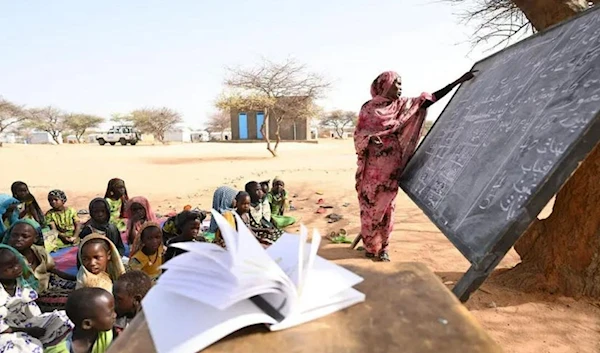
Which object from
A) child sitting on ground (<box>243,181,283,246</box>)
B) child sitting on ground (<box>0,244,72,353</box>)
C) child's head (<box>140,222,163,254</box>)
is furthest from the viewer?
child sitting on ground (<box>243,181,283,246</box>)

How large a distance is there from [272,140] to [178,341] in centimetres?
3451

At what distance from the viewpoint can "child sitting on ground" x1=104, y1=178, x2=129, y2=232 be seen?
5.83 m

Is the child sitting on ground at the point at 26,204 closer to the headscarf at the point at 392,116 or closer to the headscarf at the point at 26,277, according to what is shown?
the headscarf at the point at 26,277

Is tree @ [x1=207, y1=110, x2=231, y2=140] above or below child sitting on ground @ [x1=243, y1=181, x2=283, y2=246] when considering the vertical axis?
above

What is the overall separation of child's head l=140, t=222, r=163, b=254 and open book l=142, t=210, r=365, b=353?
2.75 meters

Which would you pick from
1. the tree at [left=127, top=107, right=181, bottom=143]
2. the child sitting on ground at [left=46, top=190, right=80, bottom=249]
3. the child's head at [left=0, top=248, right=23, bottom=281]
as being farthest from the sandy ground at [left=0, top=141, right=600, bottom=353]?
the tree at [left=127, top=107, right=181, bottom=143]

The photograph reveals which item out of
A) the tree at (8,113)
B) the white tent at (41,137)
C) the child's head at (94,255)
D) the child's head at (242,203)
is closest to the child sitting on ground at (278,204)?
the child's head at (242,203)

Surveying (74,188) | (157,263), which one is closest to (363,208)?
(157,263)

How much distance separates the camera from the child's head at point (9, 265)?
2.54m

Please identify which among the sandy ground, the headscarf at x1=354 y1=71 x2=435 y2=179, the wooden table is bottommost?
the sandy ground

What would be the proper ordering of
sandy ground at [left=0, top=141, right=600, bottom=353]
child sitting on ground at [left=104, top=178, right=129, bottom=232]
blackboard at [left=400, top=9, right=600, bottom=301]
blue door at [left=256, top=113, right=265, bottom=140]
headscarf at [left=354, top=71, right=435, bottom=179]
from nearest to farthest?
blackboard at [left=400, top=9, right=600, bottom=301] → sandy ground at [left=0, top=141, right=600, bottom=353] → headscarf at [left=354, top=71, right=435, bottom=179] → child sitting on ground at [left=104, top=178, right=129, bottom=232] → blue door at [left=256, top=113, right=265, bottom=140]

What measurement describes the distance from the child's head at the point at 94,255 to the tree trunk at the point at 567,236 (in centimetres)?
338

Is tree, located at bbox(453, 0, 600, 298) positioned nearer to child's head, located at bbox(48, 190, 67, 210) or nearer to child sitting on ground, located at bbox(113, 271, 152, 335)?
child sitting on ground, located at bbox(113, 271, 152, 335)

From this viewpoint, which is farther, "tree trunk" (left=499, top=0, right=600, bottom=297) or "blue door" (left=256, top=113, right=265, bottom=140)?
"blue door" (left=256, top=113, right=265, bottom=140)
